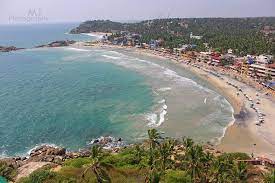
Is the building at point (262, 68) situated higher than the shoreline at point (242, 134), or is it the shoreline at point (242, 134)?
the building at point (262, 68)

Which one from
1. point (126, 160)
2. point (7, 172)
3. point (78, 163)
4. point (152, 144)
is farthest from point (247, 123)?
point (7, 172)

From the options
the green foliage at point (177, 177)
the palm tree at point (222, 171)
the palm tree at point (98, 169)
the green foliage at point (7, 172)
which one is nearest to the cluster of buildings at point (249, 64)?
the green foliage at point (177, 177)

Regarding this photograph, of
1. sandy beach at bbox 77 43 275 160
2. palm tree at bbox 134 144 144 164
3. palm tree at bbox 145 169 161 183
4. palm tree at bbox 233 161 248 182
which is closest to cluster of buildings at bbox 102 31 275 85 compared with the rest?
sandy beach at bbox 77 43 275 160

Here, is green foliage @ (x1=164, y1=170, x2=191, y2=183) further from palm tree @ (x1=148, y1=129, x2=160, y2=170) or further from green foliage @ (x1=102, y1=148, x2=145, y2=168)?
green foliage @ (x1=102, y1=148, x2=145, y2=168)

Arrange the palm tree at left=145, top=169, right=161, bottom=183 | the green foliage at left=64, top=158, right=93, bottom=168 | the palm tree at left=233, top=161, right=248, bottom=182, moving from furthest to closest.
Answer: the green foliage at left=64, top=158, right=93, bottom=168 → the palm tree at left=145, top=169, right=161, bottom=183 → the palm tree at left=233, top=161, right=248, bottom=182

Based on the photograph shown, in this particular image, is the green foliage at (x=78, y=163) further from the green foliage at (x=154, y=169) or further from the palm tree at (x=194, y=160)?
the palm tree at (x=194, y=160)

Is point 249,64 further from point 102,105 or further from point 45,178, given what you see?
point 45,178
